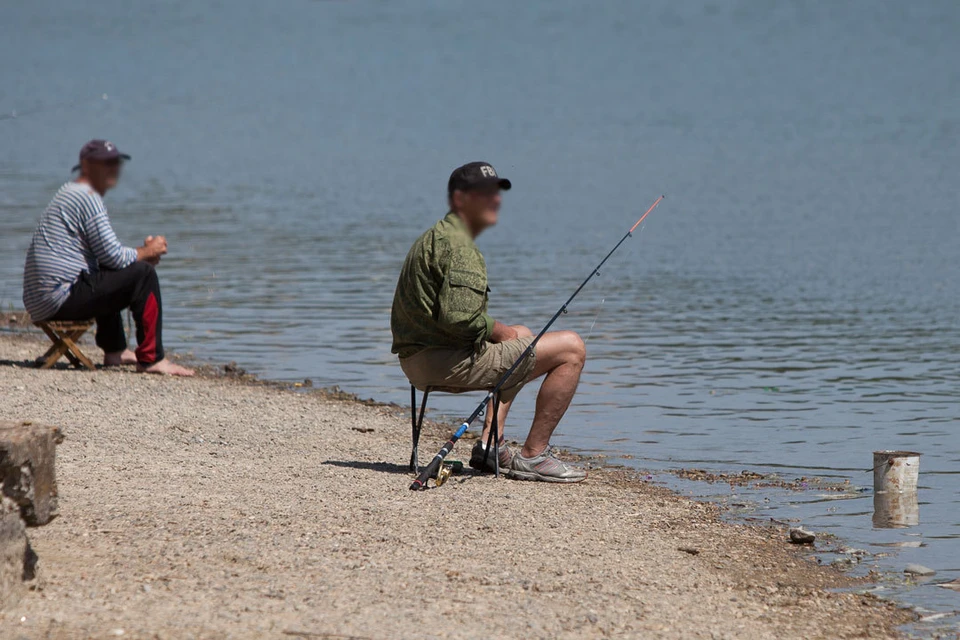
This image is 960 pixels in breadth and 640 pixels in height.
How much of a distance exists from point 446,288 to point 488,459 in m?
1.05

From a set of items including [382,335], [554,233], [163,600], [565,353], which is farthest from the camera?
[554,233]

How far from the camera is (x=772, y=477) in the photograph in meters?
7.79

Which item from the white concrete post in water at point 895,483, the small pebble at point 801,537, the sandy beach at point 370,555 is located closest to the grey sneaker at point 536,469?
the sandy beach at point 370,555

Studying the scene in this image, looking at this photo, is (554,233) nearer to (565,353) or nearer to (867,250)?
(867,250)

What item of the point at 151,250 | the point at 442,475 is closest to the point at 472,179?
the point at 442,475

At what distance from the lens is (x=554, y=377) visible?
275 inches

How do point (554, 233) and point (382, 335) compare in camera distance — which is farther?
point (554, 233)

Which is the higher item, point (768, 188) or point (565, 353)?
point (768, 188)

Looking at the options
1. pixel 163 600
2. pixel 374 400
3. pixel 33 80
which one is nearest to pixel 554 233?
pixel 374 400

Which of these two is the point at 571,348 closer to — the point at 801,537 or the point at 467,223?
the point at 467,223

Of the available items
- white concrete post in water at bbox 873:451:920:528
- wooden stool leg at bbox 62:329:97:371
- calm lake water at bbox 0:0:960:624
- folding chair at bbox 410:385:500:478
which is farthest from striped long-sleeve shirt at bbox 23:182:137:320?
white concrete post in water at bbox 873:451:920:528

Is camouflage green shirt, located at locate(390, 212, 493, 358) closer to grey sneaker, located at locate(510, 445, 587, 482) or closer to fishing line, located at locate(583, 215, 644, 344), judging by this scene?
grey sneaker, located at locate(510, 445, 587, 482)

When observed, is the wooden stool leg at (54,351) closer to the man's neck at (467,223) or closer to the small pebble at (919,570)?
the man's neck at (467,223)

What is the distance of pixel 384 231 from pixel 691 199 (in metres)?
5.59
